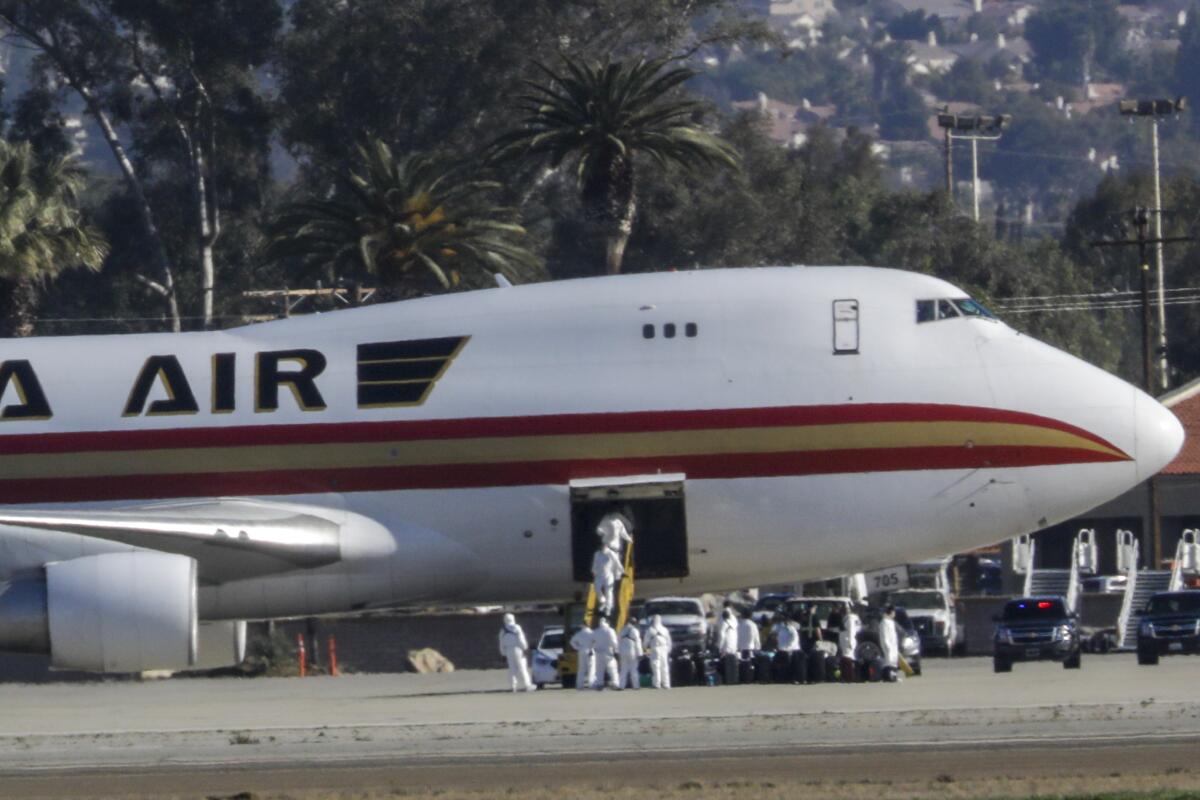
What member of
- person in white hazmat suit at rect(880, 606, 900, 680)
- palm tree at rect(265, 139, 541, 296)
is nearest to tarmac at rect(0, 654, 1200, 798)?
person in white hazmat suit at rect(880, 606, 900, 680)

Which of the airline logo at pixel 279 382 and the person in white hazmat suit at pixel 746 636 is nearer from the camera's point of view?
the airline logo at pixel 279 382

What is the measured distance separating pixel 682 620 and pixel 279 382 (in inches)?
1043

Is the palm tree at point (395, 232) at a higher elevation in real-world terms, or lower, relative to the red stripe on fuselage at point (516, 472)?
higher

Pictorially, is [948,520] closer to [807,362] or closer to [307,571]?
[807,362]

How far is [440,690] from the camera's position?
135 feet

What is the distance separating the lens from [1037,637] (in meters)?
49.6

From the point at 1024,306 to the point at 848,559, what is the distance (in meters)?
86.8

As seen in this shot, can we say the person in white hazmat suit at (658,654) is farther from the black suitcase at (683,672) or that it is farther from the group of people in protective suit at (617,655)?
the black suitcase at (683,672)

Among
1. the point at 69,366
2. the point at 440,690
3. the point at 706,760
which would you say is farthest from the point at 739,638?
the point at 706,760

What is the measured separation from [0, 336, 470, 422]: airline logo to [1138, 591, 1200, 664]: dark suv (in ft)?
74.7

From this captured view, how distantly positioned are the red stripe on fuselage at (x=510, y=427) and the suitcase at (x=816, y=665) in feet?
24.9

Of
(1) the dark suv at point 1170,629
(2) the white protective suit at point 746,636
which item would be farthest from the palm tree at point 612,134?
(2) the white protective suit at point 746,636

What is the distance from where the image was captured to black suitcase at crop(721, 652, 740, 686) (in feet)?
123

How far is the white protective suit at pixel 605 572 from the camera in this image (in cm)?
3033
